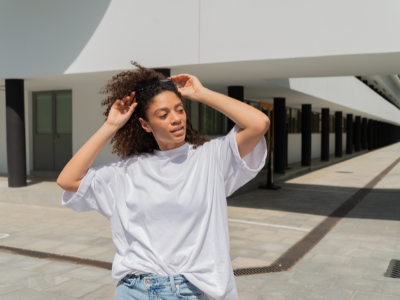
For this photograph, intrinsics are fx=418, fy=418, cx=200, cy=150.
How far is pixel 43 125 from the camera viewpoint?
43.0ft

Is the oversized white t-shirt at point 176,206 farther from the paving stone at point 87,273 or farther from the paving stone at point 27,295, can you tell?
the paving stone at point 87,273

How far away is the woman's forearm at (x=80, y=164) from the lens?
182 centimetres

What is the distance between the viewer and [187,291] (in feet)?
5.54

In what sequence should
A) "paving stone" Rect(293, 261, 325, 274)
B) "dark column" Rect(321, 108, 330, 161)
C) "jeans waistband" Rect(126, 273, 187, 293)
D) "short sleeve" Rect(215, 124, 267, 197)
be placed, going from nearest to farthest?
1. "jeans waistband" Rect(126, 273, 187, 293)
2. "short sleeve" Rect(215, 124, 267, 197)
3. "paving stone" Rect(293, 261, 325, 274)
4. "dark column" Rect(321, 108, 330, 161)

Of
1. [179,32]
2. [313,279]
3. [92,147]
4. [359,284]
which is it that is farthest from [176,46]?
[92,147]

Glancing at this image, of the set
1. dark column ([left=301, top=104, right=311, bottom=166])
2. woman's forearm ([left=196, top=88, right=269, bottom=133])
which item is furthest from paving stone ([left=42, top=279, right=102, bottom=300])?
dark column ([left=301, top=104, right=311, bottom=166])

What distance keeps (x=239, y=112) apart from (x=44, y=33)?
8466 mm

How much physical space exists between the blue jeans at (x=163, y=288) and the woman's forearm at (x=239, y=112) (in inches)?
27.1

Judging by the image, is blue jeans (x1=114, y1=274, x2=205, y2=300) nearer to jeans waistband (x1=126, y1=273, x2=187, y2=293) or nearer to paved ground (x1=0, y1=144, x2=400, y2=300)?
jeans waistband (x1=126, y1=273, x2=187, y2=293)

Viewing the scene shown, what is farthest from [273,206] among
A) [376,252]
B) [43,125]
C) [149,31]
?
[43,125]

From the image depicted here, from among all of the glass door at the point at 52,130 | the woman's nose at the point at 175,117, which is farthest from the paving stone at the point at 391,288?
the glass door at the point at 52,130

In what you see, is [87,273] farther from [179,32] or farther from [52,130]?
[52,130]

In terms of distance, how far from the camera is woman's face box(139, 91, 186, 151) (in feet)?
5.93

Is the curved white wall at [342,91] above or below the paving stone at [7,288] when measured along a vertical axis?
above
